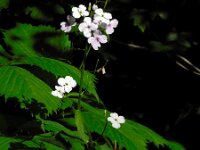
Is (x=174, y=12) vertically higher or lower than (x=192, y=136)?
higher

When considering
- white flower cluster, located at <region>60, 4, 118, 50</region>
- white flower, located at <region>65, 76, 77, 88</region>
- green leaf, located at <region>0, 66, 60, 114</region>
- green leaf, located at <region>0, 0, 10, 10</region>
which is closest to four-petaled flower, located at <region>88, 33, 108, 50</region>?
white flower cluster, located at <region>60, 4, 118, 50</region>

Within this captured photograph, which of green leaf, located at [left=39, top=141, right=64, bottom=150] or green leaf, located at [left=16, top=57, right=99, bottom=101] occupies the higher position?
green leaf, located at [left=16, top=57, right=99, bottom=101]

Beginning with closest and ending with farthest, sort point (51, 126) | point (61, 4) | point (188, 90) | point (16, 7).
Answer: point (51, 126) < point (16, 7) < point (61, 4) < point (188, 90)

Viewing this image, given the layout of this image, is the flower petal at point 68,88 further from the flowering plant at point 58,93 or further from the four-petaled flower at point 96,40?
the four-petaled flower at point 96,40

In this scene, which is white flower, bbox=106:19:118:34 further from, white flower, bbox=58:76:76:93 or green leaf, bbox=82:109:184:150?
green leaf, bbox=82:109:184:150

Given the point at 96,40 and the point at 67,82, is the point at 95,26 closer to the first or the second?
the point at 96,40

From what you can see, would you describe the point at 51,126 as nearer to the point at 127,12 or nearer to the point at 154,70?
the point at 127,12

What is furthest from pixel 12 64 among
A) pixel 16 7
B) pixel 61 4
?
pixel 61 4

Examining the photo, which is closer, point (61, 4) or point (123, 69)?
point (61, 4)
